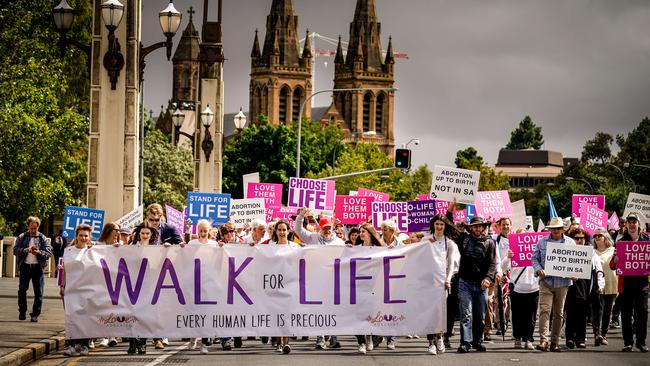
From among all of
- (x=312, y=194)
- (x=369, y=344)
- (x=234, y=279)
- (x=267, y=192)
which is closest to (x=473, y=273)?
(x=369, y=344)

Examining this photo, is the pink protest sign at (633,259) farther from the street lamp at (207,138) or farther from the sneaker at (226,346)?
the street lamp at (207,138)

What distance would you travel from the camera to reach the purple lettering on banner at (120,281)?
17.8 m

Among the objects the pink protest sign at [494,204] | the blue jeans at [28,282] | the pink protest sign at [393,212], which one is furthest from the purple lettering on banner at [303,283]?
the pink protest sign at [393,212]

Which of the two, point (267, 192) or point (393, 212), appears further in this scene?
point (267, 192)

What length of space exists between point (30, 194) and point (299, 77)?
150m

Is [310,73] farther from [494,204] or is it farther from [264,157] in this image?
[494,204]

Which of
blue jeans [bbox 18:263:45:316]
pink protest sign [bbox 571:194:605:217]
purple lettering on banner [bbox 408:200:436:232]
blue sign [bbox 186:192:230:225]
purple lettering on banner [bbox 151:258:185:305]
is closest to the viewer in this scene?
purple lettering on banner [bbox 151:258:185:305]

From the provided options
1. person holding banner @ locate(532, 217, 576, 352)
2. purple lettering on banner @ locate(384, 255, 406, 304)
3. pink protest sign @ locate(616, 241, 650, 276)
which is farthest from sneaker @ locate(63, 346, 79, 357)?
pink protest sign @ locate(616, 241, 650, 276)

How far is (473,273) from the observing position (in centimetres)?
1848

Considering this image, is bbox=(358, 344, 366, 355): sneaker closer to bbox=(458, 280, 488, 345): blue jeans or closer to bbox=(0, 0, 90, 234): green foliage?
bbox=(458, 280, 488, 345): blue jeans

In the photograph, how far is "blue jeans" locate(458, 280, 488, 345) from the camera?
18.4 metres

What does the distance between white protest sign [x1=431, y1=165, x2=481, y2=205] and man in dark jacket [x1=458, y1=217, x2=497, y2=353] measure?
13.8 ft

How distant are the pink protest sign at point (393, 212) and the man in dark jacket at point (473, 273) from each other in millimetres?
9478

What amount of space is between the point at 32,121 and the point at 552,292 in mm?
22289
